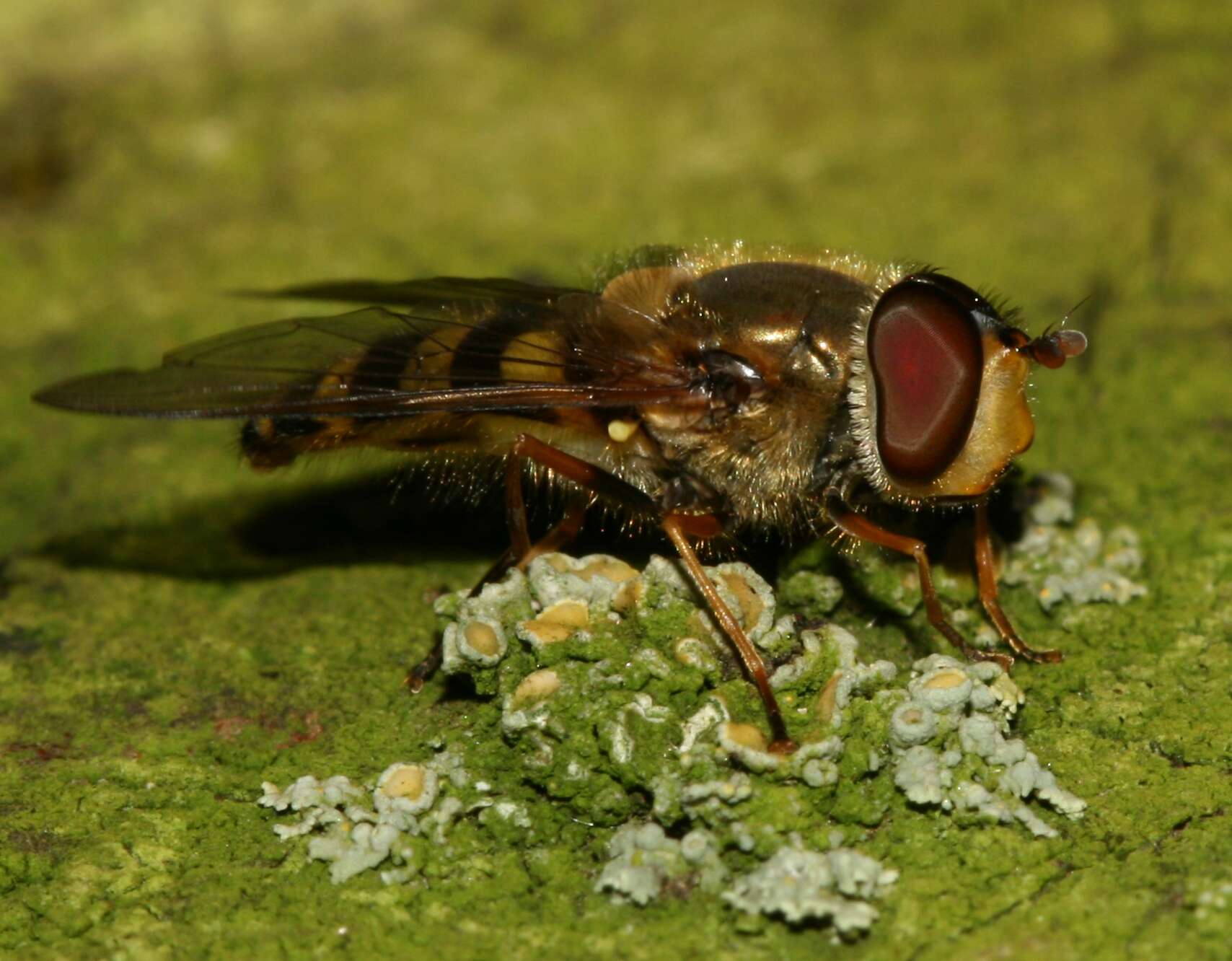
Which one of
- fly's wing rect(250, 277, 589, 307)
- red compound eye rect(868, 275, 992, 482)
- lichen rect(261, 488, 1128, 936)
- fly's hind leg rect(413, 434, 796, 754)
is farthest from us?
fly's wing rect(250, 277, 589, 307)

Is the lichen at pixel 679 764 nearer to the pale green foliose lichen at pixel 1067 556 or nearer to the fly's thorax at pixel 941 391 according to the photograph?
the fly's thorax at pixel 941 391

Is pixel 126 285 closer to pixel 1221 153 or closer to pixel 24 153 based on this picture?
pixel 24 153

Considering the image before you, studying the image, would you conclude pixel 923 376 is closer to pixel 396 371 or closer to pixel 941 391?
pixel 941 391

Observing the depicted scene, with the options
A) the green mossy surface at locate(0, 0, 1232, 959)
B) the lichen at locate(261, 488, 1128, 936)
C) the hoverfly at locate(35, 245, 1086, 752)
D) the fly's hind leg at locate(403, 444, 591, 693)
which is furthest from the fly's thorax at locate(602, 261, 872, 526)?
the green mossy surface at locate(0, 0, 1232, 959)

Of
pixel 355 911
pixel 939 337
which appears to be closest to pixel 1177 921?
pixel 939 337

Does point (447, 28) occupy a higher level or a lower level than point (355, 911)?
higher

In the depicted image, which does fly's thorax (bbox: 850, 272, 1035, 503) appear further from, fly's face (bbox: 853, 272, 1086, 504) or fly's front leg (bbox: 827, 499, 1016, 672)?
fly's front leg (bbox: 827, 499, 1016, 672)

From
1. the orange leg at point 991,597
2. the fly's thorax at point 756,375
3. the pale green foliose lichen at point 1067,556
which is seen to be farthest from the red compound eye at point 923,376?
the pale green foliose lichen at point 1067,556
